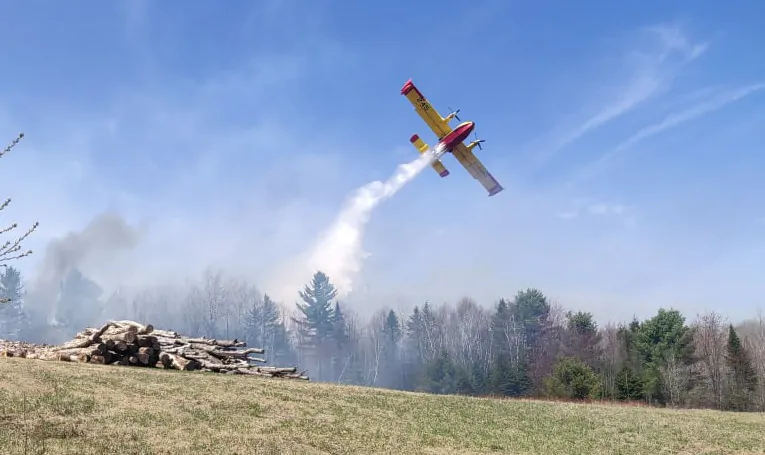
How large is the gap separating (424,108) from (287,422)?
3201 centimetres

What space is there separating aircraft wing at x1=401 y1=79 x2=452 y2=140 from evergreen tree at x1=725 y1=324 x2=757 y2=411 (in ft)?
130

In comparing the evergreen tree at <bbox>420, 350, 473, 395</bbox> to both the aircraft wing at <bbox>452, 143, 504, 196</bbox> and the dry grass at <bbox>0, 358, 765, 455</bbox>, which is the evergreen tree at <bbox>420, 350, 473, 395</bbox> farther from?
the dry grass at <bbox>0, 358, 765, 455</bbox>

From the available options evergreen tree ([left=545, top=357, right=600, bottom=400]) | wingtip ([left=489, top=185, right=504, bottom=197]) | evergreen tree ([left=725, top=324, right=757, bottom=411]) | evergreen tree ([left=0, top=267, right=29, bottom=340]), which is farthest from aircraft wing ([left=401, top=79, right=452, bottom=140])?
evergreen tree ([left=0, top=267, right=29, bottom=340])

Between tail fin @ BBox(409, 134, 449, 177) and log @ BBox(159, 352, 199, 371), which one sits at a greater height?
tail fin @ BBox(409, 134, 449, 177)

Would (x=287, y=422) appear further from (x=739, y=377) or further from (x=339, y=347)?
(x=339, y=347)

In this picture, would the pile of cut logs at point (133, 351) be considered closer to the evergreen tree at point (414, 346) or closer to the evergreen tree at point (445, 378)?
the evergreen tree at point (445, 378)

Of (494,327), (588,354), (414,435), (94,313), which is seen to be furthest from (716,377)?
(94,313)

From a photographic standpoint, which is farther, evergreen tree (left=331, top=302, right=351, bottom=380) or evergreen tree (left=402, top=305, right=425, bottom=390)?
evergreen tree (left=331, top=302, right=351, bottom=380)

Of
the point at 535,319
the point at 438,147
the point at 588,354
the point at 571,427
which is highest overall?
the point at 438,147

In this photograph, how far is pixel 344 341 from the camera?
404 ft

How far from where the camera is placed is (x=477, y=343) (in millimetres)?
114500

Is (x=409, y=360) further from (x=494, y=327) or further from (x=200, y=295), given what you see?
(x=200, y=295)

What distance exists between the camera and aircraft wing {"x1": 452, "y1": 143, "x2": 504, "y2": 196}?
46938 millimetres

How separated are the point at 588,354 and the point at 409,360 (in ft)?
164
